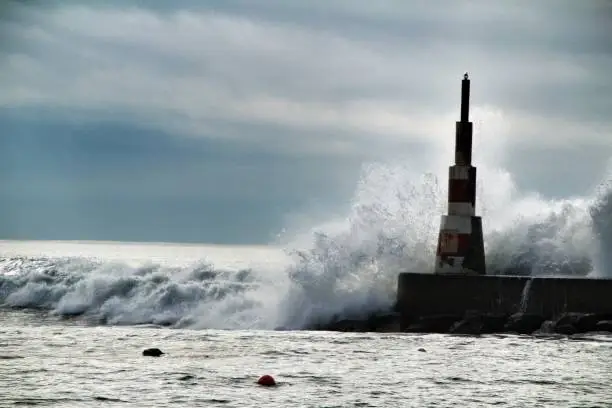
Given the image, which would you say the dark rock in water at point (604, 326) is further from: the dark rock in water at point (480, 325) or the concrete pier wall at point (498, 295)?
the dark rock in water at point (480, 325)

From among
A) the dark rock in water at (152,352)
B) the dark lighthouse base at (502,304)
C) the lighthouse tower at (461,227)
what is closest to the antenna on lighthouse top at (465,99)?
the lighthouse tower at (461,227)

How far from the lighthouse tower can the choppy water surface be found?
129 inches

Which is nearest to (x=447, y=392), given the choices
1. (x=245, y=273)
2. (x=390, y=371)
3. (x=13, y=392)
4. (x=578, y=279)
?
(x=390, y=371)

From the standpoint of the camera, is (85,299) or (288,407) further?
(85,299)

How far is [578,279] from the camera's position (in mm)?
21672

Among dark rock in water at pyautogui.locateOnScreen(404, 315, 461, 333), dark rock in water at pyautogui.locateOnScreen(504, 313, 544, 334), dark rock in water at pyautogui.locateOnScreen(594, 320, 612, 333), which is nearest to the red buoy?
dark rock in water at pyautogui.locateOnScreen(404, 315, 461, 333)

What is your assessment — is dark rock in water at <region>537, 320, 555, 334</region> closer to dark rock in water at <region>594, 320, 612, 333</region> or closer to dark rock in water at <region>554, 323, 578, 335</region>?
dark rock in water at <region>554, 323, 578, 335</region>

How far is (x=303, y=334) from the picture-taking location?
72.2 ft

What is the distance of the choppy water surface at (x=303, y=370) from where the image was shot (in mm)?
13539

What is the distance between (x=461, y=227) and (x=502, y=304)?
257cm

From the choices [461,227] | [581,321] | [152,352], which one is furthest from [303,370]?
[461,227]

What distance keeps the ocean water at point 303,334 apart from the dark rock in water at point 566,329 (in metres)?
0.95

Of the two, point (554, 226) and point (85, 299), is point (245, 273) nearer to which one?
point (85, 299)

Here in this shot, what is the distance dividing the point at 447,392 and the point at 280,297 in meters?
11.6
